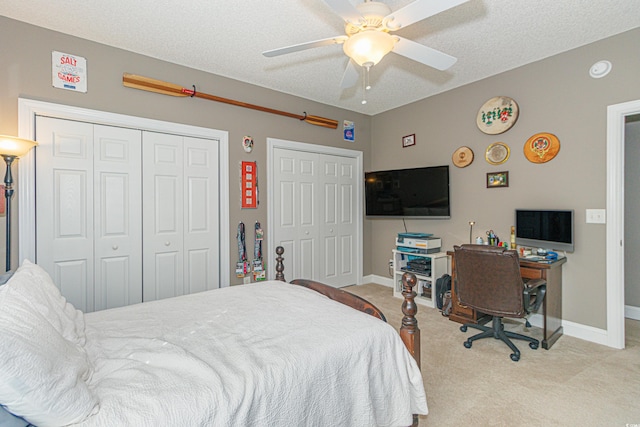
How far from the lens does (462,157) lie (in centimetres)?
376

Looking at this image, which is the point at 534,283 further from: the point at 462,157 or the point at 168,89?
the point at 168,89

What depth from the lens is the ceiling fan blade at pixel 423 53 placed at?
79.4 inches

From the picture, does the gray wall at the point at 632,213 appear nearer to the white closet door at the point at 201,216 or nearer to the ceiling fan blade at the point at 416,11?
the ceiling fan blade at the point at 416,11

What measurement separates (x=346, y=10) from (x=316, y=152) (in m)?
2.59

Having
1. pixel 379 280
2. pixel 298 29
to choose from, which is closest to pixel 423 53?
pixel 298 29

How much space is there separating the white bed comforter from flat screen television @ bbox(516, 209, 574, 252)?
230cm

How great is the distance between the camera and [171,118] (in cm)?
315

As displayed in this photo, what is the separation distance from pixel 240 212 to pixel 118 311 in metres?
1.89

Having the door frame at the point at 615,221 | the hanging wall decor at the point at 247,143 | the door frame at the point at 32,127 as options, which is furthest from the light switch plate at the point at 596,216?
the door frame at the point at 32,127

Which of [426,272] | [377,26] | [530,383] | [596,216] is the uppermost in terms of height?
[377,26]

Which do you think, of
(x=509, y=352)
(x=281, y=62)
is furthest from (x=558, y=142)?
(x=281, y=62)

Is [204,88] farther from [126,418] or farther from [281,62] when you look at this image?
[126,418]

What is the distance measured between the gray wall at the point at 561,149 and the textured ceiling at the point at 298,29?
196mm

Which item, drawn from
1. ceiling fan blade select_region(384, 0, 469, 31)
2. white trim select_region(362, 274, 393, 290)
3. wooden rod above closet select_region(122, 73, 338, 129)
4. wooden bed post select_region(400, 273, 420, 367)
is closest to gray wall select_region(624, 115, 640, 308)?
white trim select_region(362, 274, 393, 290)
